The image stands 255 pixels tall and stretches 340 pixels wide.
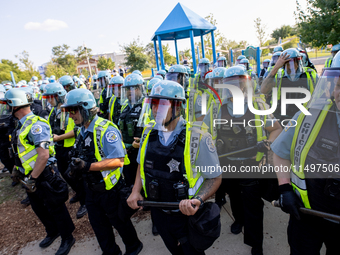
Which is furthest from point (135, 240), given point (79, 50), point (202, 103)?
point (79, 50)

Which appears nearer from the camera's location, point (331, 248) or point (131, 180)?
point (331, 248)

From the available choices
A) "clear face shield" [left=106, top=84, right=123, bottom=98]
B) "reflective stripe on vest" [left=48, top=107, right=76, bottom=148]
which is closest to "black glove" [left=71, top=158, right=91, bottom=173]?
"reflective stripe on vest" [left=48, top=107, right=76, bottom=148]

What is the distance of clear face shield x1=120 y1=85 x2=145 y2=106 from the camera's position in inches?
154

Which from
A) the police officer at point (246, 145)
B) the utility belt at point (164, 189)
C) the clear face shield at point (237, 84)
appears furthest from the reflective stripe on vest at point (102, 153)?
the clear face shield at point (237, 84)

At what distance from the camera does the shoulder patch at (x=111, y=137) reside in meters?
2.39

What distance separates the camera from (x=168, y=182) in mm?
1806

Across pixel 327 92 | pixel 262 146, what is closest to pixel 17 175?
pixel 262 146

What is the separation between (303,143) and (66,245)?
137 inches

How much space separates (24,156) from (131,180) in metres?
1.76

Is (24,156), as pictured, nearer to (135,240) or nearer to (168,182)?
(135,240)

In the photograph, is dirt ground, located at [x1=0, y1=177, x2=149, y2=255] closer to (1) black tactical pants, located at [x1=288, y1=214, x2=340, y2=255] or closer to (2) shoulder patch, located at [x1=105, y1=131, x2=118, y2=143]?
(2) shoulder patch, located at [x1=105, y1=131, x2=118, y2=143]

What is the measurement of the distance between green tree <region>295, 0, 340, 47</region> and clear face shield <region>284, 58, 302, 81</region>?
642 centimetres

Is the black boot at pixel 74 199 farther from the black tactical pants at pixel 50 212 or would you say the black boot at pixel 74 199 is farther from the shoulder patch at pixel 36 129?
the shoulder patch at pixel 36 129

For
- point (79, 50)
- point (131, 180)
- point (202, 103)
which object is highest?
point (79, 50)
